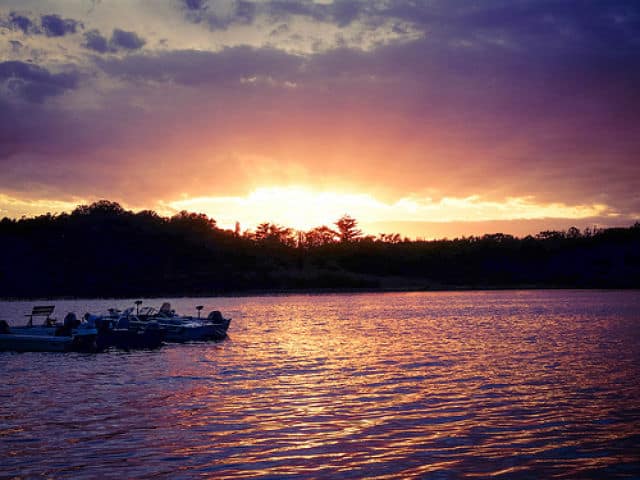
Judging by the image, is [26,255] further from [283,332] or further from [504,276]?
[283,332]

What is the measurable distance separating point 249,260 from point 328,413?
156 meters

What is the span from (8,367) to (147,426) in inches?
670

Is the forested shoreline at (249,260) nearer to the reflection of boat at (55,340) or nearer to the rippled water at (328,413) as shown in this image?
the reflection of boat at (55,340)

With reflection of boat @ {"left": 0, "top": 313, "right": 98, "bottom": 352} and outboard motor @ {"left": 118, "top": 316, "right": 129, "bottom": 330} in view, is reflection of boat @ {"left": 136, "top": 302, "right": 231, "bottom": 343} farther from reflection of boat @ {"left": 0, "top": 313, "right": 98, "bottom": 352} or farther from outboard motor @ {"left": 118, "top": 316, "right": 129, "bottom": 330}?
reflection of boat @ {"left": 0, "top": 313, "right": 98, "bottom": 352}

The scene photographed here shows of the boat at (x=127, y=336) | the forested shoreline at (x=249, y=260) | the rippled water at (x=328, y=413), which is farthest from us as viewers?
the forested shoreline at (x=249, y=260)

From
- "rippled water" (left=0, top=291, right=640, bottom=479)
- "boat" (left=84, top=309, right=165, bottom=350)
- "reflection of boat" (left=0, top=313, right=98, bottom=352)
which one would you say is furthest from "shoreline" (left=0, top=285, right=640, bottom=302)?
"rippled water" (left=0, top=291, right=640, bottom=479)

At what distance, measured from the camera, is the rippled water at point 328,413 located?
13.2 metres

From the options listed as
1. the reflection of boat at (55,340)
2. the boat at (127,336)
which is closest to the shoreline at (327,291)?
the reflection of boat at (55,340)

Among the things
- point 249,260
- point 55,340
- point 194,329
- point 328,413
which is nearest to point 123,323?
point 55,340

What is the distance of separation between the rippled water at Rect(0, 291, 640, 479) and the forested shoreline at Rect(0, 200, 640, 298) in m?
127

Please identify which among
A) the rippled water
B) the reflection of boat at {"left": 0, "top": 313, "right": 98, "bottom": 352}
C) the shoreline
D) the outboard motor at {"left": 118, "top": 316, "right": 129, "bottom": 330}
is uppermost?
the shoreline

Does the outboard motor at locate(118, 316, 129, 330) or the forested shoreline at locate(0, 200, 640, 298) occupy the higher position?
the forested shoreline at locate(0, 200, 640, 298)

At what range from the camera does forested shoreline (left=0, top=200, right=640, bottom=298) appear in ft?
528

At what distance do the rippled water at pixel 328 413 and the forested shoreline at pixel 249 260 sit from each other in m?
127
